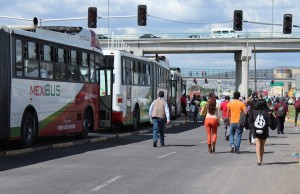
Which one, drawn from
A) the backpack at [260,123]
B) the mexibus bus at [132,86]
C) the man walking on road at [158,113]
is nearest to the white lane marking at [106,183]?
the backpack at [260,123]

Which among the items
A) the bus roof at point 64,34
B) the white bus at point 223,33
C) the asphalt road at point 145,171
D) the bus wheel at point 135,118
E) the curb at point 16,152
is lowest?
the asphalt road at point 145,171

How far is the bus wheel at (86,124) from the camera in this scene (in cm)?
2089

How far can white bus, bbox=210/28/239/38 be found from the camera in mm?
75850

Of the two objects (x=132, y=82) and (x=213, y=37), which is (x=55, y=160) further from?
(x=213, y=37)

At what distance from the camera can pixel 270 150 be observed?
18.4m

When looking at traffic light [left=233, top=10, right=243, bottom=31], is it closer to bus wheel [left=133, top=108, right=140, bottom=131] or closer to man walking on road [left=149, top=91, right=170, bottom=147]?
bus wheel [left=133, top=108, right=140, bottom=131]

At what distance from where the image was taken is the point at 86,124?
21141mm

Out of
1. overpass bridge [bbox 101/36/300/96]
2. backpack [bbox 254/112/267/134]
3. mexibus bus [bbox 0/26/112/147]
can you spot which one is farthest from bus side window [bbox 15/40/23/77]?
overpass bridge [bbox 101/36/300/96]

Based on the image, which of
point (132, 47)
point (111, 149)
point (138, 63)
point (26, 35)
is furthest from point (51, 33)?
point (132, 47)

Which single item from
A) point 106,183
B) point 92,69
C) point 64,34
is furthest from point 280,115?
point 106,183

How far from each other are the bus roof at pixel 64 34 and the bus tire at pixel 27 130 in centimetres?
228

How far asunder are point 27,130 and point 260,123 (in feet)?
21.5

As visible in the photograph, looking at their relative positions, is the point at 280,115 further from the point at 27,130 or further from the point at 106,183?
the point at 106,183

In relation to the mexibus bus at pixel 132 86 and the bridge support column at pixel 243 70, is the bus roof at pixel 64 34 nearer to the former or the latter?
the mexibus bus at pixel 132 86
